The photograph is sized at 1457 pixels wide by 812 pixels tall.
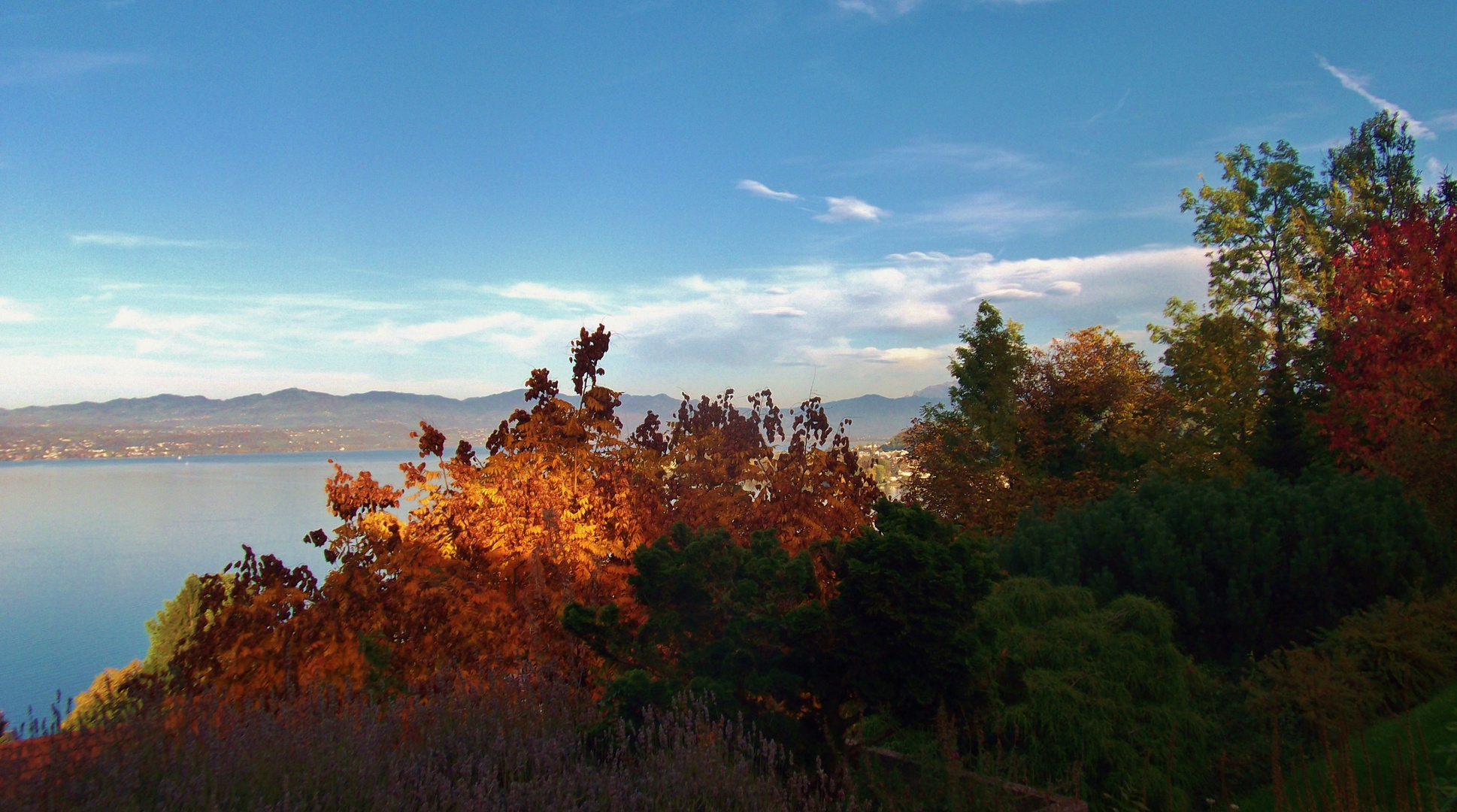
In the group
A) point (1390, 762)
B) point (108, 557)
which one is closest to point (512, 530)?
point (1390, 762)

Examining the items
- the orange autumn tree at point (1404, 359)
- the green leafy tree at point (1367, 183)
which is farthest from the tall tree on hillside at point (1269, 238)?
the orange autumn tree at point (1404, 359)

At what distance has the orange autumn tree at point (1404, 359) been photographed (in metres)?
8.91

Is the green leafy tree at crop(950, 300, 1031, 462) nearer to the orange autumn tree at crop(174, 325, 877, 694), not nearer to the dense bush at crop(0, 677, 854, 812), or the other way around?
the orange autumn tree at crop(174, 325, 877, 694)

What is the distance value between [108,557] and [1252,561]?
50935mm

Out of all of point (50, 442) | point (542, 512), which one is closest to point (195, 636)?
point (542, 512)

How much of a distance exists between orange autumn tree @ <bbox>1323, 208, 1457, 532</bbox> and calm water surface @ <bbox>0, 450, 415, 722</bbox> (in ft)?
35.0

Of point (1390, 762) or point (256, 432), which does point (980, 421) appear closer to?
point (1390, 762)

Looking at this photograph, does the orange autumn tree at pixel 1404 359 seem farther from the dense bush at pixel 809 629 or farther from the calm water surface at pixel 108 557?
the calm water surface at pixel 108 557

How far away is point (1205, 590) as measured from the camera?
706 centimetres

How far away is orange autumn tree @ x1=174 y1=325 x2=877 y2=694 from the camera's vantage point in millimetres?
5184

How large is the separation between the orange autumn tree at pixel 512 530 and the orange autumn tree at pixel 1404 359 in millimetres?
6043

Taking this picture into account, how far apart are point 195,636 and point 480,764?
141 inches

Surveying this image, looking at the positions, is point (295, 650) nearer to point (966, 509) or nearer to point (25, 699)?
point (966, 509)

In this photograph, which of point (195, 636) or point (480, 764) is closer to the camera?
point (480, 764)
